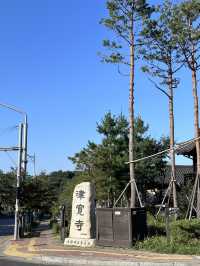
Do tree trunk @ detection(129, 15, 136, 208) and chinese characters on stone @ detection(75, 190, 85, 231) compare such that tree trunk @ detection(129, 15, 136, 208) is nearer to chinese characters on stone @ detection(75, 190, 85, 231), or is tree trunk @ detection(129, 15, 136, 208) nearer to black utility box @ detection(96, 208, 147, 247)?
chinese characters on stone @ detection(75, 190, 85, 231)

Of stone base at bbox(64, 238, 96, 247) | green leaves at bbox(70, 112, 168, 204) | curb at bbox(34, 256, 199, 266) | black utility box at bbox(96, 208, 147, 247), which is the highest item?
green leaves at bbox(70, 112, 168, 204)

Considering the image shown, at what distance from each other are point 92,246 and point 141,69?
12.7 metres

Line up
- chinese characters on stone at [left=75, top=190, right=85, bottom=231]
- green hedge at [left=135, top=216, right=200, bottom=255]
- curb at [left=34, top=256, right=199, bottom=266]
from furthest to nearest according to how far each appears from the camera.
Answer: chinese characters on stone at [left=75, top=190, right=85, bottom=231], green hedge at [left=135, top=216, right=200, bottom=255], curb at [left=34, top=256, right=199, bottom=266]

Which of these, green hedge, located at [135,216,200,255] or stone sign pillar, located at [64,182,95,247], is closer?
green hedge, located at [135,216,200,255]

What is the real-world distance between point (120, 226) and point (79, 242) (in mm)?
2396

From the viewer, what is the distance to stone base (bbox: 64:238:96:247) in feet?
72.4

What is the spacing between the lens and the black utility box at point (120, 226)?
20.8 m

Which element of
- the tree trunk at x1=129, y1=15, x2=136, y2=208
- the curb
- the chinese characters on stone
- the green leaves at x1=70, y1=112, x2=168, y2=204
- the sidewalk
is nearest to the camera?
the curb

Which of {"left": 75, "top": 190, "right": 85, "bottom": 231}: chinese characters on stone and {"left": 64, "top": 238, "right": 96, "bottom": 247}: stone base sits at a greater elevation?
{"left": 75, "top": 190, "right": 85, "bottom": 231}: chinese characters on stone

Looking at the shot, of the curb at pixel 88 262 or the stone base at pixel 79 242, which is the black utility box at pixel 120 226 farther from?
the curb at pixel 88 262

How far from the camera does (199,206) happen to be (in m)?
26.4

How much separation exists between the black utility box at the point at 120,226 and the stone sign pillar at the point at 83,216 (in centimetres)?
113

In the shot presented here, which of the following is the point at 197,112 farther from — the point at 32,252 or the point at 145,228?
the point at 32,252

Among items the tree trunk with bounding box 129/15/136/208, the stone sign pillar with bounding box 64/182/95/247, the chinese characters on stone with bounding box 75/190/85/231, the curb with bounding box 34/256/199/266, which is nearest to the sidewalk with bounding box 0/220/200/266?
the curb with bounding box 34/256/199/266
